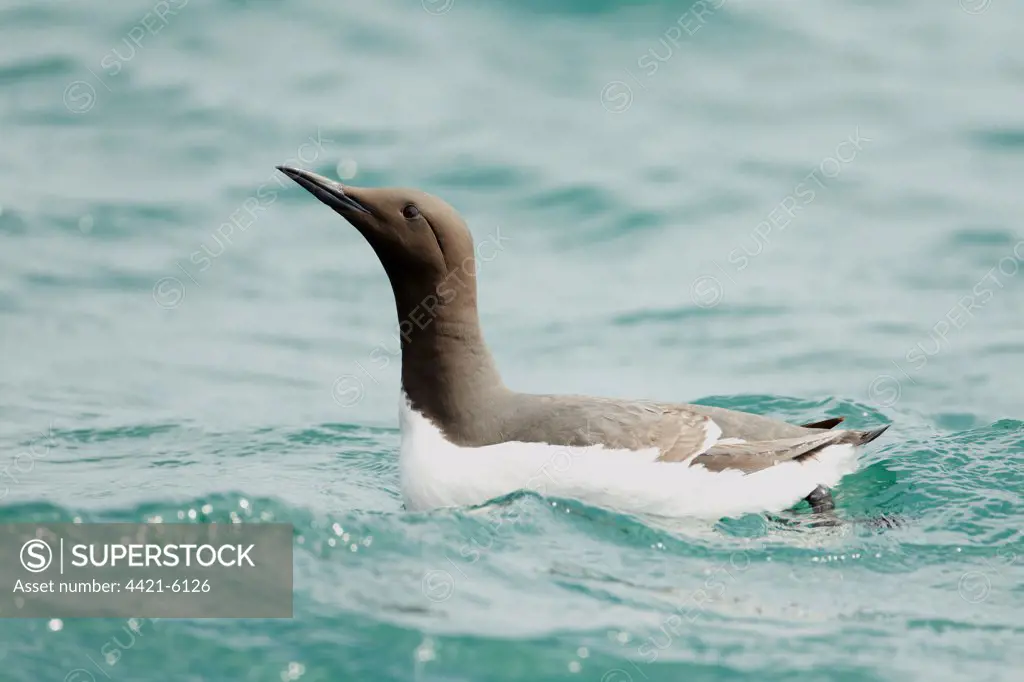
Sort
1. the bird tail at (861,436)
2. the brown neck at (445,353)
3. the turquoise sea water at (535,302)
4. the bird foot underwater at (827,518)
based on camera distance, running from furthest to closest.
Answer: the bird tail at (861,436) → the bird foot underwater at (827,518) → the brown neck at (445,353) → the turquoise sea water at (535,302)

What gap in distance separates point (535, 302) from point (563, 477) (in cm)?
451

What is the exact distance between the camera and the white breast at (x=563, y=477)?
22.9 feet

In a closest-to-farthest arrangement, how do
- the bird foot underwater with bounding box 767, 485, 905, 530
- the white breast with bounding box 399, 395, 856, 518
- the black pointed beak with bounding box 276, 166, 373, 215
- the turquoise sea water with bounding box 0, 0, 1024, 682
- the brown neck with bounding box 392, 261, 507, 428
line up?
1. the turquoise sea water with bounding box 0, 0, 1024, 682
2. the white breast with bounding box 399, 395, 856, 518
3. the black pointed beak with bounding box 276, 166, 373, 215
4. the brown neck with bounding box 392, 261, 507, 428
5. the bird foot underwater with bounding box 767, 485, 905, 530

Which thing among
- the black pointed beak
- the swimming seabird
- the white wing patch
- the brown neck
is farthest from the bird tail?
the black pointed beak

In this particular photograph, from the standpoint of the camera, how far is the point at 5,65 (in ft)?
47.0

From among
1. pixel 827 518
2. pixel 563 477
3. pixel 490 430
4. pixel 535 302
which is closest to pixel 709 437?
pixel 827 518

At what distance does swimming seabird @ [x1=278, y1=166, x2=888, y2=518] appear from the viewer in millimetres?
7012

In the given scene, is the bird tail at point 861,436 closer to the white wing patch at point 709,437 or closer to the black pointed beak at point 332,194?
the white wing patch at point 709,437

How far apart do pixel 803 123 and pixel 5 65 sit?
8.06 metres

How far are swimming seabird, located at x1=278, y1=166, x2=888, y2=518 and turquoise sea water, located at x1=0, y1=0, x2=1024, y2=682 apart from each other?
190mm

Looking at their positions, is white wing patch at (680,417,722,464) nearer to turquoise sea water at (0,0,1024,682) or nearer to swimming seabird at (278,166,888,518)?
swimming seabird at (278,166,888,518)

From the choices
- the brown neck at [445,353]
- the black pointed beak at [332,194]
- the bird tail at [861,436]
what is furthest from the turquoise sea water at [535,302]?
the black pointed beak at [332,194]

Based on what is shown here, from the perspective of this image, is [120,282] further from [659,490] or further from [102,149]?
[659,490]

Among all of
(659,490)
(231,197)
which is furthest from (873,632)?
(231,197)
